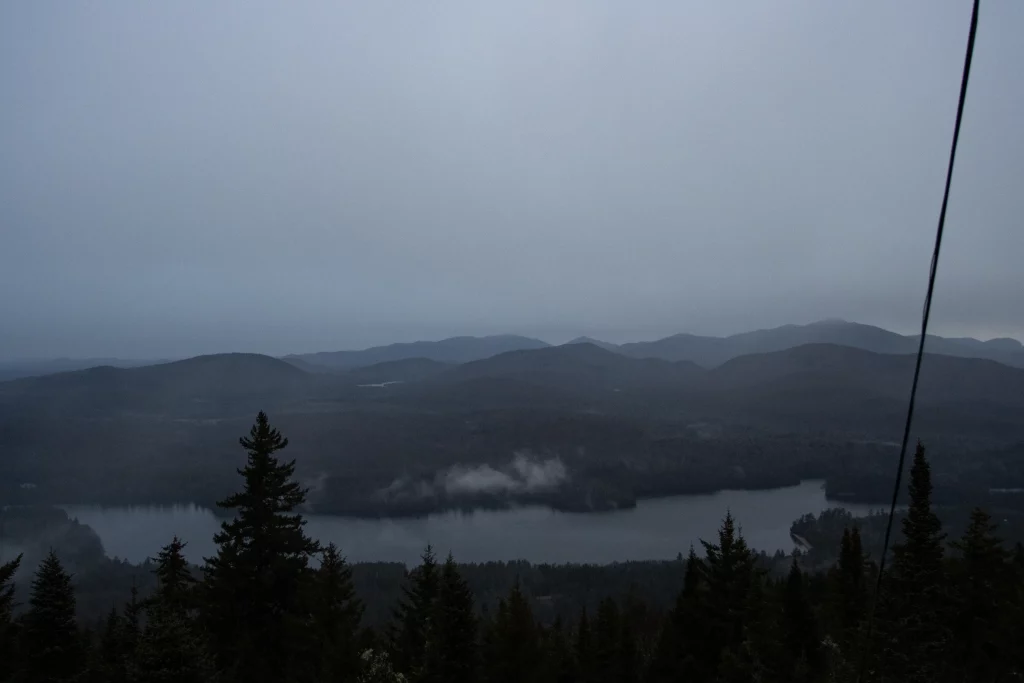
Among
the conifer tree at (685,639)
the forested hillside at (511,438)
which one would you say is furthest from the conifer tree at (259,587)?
the forested hillside at (511,438)

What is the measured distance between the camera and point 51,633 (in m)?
7.94

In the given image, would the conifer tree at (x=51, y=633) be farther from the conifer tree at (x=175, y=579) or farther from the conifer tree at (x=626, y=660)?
the conifer tree at (x=626, y=660)

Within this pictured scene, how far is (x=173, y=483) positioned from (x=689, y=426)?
107 meters

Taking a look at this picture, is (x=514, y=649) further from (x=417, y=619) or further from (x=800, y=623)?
(x=800, y=623)

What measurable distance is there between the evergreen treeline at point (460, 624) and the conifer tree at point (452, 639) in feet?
0.07

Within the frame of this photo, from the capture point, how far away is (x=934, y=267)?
280 cm


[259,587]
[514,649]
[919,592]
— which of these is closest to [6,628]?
[259,587]

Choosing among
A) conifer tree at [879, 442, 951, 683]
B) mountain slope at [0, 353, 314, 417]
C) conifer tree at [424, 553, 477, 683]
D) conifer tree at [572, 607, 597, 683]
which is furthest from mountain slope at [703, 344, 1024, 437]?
conifer tree at [424, 553, 477, 683]

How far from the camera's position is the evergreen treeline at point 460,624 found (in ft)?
25.8

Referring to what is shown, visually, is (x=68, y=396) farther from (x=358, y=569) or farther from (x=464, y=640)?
(x=464, y=640)

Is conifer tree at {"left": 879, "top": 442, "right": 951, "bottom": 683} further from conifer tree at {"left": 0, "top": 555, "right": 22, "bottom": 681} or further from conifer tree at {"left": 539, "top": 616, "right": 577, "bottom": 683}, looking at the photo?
conifer tree at {"left": 0, "top": 555, "right": 22, "bottom": 681}

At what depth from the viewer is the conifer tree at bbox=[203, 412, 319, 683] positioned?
26.3 ft

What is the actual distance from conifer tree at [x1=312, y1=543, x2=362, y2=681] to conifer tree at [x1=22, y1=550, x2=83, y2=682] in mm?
2885

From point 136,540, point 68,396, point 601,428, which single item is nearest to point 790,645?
point 136,540
